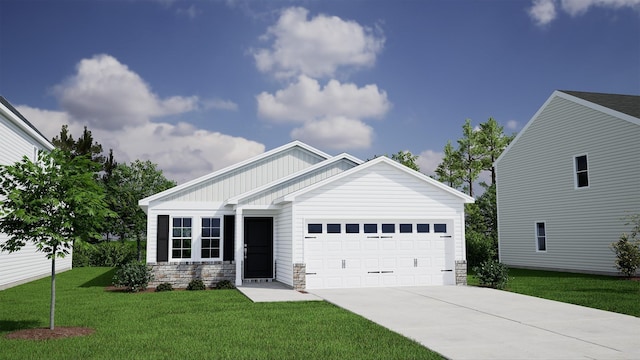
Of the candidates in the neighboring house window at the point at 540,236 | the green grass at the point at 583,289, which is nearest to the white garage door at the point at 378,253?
the green grass at the point at 583,289

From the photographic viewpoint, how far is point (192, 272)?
17594 millimetres

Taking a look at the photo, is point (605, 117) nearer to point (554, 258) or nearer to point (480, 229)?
point (554, 258)

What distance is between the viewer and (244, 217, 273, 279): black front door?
19.0 metres

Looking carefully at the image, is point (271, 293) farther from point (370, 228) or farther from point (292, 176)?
point (292, 176)

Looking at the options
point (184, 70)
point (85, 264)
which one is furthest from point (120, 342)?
point (85, 264)

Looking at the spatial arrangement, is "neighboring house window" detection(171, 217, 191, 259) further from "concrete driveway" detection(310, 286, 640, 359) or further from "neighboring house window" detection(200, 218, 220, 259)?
"concrete driveway" detection(310, 286, 640, 359)

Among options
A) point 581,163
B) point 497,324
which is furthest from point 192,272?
point 581,163

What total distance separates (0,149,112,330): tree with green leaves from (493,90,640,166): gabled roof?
19466mm

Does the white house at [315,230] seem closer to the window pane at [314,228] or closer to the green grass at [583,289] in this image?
the window pane at [314,228]

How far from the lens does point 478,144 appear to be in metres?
37.9

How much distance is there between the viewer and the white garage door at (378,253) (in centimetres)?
1622

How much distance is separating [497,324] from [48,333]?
845 centimetres

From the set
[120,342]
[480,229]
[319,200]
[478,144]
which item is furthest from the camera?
[478,144]

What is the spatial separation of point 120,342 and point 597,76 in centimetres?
2834
